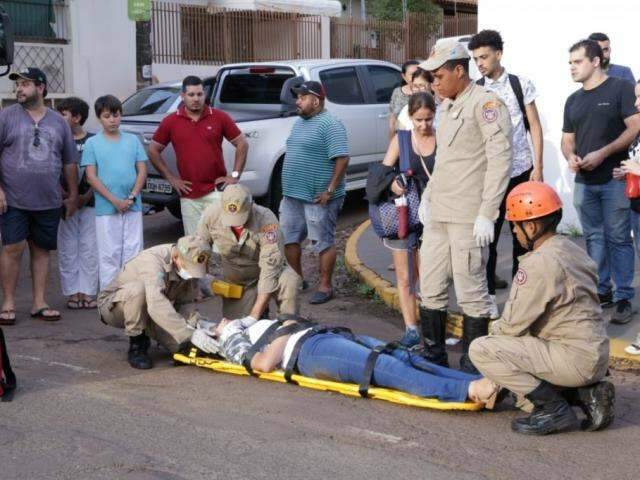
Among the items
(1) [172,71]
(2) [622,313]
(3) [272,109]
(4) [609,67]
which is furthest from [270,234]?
(1) [172,71]

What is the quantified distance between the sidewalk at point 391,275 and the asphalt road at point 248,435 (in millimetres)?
368

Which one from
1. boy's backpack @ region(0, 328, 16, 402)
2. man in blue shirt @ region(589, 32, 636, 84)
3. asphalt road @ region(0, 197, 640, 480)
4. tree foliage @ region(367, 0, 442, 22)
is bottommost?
asphalt road @ region(0, 197, 640, 480)

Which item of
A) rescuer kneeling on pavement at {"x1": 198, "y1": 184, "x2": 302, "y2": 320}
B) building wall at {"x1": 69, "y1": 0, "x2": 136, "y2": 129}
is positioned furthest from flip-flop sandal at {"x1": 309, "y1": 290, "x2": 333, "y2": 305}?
building wall at {"x1": 69, "y1": 0, "x2": 136, "y2": 129}

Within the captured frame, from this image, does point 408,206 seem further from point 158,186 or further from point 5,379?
point 158,186

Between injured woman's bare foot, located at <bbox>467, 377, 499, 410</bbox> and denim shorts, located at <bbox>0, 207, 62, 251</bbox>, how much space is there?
4226 millimetres

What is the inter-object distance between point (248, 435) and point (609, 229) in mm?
3668

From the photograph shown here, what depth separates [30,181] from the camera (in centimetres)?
816

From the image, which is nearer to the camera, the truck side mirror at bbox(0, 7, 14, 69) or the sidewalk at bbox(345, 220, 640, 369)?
the sidewalk at bbox(345, 220, 640, 369)

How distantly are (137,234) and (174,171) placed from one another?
2323 millimetres

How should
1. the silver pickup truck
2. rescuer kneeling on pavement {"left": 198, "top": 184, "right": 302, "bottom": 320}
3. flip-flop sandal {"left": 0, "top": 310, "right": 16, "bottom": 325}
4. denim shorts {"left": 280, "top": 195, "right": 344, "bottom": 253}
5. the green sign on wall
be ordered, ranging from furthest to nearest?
the green sign on wall < the silver pickup truck < denim shorts {"left": 280, "top": 195, "right": 344, "bottom": 253} < flip-flop sandal {"left": 0, "top": 310, "right": 16, "bottom": 325} < rescuer kneeling on pavement {"left": 198, "top": 184, "right": 302, "bottom": 320}

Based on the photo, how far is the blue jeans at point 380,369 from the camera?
5691 millimetres

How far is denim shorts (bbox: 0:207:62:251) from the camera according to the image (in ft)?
26.8

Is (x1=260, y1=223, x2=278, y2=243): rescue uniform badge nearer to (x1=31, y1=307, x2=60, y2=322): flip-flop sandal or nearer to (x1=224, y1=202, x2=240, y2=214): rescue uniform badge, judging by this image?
(x1=224, y1=202, x2=240, y2=214): rescue uniform badge

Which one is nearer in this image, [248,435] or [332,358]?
[248,435]
